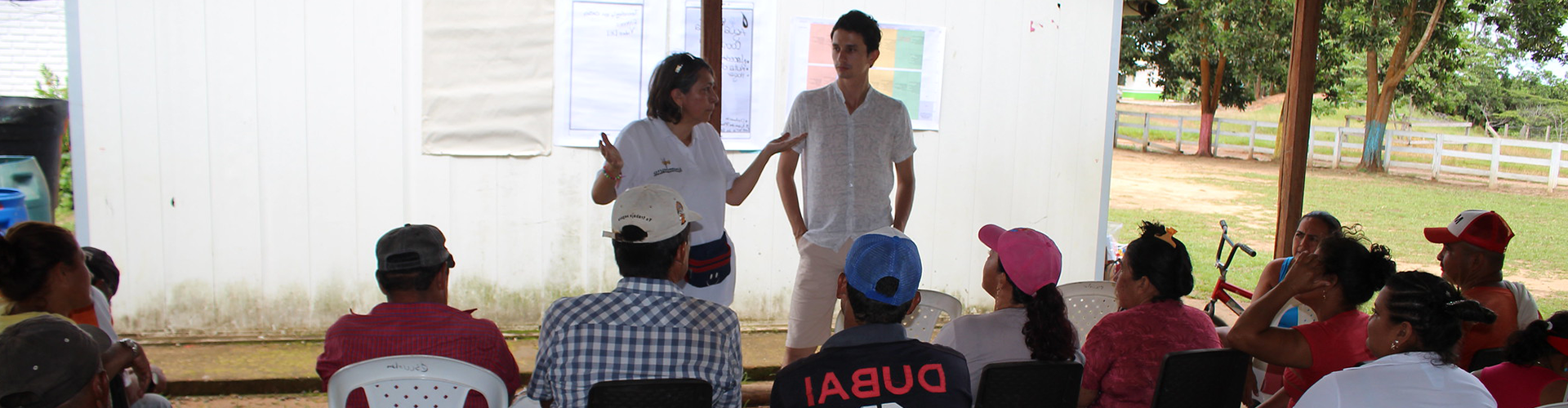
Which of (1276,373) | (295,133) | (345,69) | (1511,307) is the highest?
(345,69)

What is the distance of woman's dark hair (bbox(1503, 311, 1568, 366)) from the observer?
227 cm

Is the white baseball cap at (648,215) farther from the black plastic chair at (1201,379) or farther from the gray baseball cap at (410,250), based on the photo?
the black plastic chair at (1201,379)

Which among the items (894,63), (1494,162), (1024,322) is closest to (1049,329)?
(1024,322)

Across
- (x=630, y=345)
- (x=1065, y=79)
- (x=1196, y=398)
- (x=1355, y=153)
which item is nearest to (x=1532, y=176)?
(x=1355, y=153)

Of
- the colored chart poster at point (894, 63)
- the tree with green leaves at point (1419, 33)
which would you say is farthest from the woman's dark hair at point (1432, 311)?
the tree with green leaves at point (1419, 33)

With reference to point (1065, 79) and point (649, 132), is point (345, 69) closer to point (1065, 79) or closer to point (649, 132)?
point (649, 132)

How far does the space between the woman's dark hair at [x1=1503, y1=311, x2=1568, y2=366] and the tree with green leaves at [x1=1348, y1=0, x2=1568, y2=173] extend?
58.1 ft

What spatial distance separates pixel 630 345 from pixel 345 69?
3.47m

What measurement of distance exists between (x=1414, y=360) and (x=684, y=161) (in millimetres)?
2068

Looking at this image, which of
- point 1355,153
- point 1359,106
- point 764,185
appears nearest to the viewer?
point 764,185

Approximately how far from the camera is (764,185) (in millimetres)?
5355

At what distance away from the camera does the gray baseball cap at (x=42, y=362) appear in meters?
1.85

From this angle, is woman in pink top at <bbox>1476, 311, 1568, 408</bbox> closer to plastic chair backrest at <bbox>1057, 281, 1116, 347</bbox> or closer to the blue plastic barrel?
plastic chair backrest at <bbox>1057, 281, 1116, 347</bbox>

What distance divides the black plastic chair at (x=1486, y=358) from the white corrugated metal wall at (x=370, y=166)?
9.15 ft
